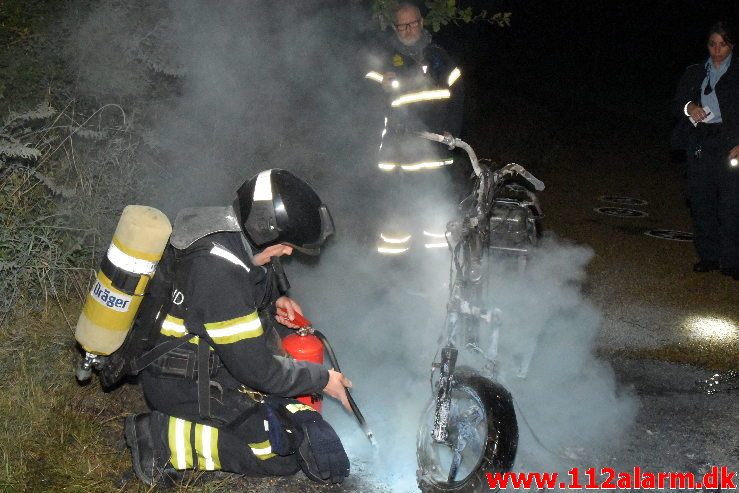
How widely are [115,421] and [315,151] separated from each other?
423 centimetres

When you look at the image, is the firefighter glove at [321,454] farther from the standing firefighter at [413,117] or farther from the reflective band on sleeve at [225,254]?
the standing firefighter at [413,117]

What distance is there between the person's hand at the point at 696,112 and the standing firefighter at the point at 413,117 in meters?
2.44

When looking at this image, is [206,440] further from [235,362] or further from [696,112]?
[696,112]

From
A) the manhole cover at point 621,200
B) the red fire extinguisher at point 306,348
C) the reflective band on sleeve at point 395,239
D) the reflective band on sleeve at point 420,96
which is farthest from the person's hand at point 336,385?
the manhole cover at point 621,200

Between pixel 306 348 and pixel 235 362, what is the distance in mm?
711

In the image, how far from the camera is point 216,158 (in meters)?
6.66

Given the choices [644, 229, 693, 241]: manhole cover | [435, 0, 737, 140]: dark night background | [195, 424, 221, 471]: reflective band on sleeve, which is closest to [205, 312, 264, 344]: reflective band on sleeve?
[195, 424, 221, 471]: reflective band on sleeve

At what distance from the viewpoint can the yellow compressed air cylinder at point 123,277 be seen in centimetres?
294

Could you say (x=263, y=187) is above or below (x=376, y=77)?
above

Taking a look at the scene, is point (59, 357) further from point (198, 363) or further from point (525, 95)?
point (525, 95)

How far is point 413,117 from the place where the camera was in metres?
5.61

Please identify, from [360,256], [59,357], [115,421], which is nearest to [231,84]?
[360,256]

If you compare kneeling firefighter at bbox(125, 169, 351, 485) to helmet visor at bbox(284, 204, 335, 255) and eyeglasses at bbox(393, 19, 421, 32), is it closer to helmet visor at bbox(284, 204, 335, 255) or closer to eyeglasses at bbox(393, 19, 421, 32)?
helmet visor at bbox(284, 204, 335, 255)

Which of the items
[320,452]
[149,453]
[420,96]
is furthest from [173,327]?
[420,96]
